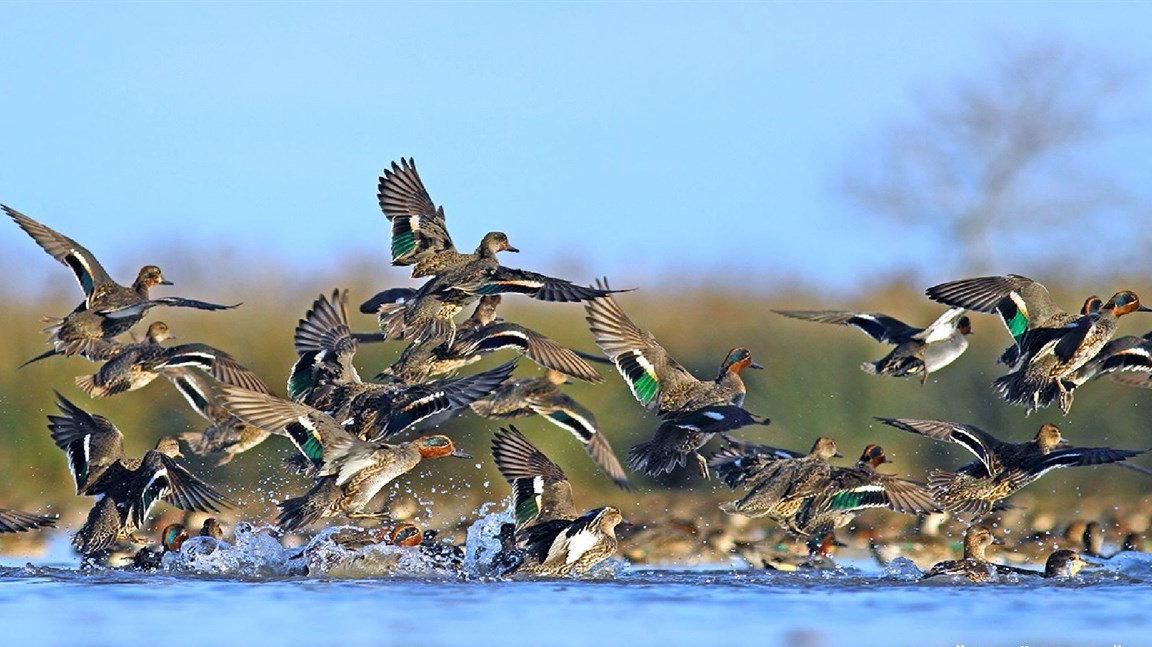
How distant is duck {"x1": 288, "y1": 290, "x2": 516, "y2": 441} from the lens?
11.2m

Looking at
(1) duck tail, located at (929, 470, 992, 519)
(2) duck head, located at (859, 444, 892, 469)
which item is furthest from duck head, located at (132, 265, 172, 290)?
(1) duck tail, located at (929, 470, 992, 519)

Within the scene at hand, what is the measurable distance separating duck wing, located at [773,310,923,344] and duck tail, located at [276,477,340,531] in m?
3.15

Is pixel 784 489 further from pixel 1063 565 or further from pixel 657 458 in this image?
pixel 1063 565

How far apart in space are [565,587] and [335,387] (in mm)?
2280

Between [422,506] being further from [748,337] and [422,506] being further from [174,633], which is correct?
[174,633]

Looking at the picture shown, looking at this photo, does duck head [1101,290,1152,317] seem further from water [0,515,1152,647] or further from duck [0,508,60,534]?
Answer: duck [0,508,60,534]

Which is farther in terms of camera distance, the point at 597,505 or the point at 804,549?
the point at 597,505

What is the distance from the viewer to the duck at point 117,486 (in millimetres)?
11703

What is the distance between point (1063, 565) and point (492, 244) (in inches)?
157

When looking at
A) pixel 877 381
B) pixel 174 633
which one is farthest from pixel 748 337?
pixel 174 633

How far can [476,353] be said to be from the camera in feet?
39.4

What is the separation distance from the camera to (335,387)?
40.0ft

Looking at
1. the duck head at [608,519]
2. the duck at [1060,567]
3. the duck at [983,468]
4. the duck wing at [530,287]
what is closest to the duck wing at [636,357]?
the duck wing at [530,287]

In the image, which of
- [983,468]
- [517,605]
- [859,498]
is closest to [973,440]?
[983,468]
